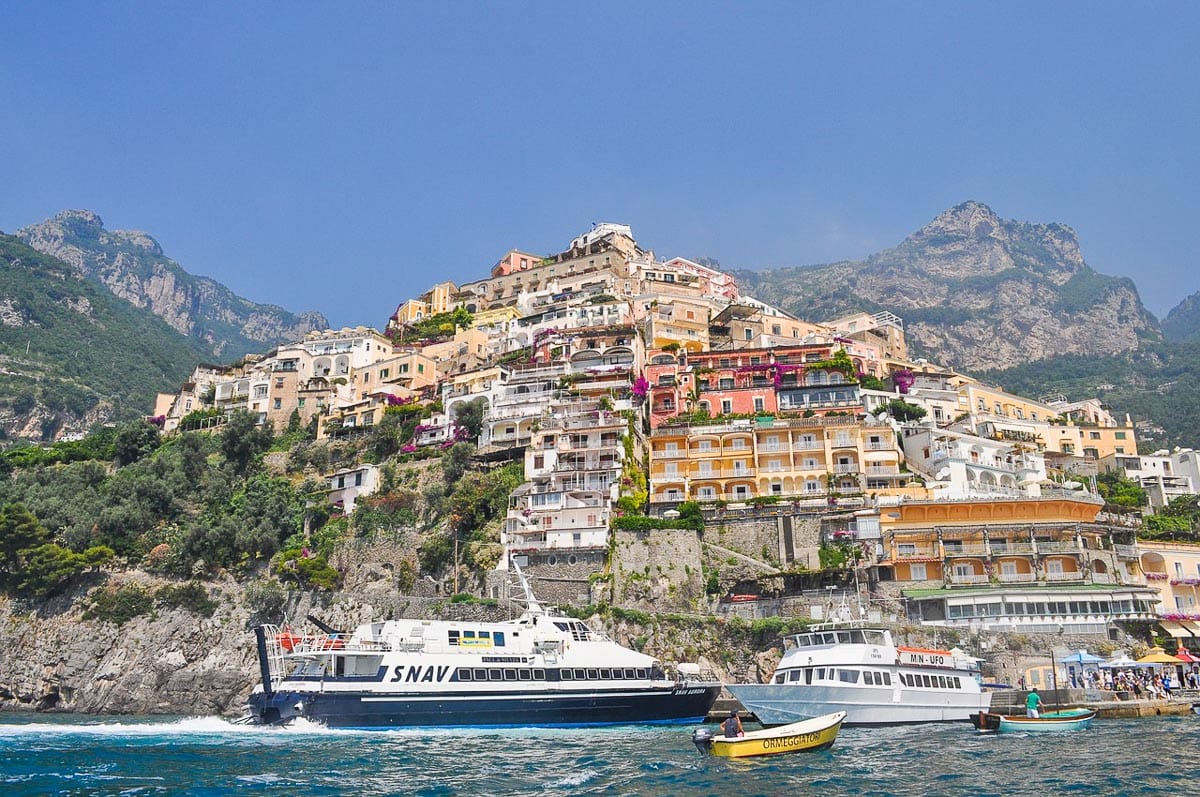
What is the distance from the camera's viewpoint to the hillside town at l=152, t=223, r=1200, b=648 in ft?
166

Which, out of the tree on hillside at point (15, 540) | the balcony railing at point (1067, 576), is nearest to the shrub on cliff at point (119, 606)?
the tree on hillside at point (15, 540)

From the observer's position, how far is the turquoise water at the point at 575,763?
80.8 ft

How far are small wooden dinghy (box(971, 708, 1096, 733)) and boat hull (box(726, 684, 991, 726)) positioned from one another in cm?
253

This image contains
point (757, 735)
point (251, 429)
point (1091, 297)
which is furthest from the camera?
point (1091, 297)

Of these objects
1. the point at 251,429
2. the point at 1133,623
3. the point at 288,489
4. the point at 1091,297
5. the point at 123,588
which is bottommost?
the point at 1133,623

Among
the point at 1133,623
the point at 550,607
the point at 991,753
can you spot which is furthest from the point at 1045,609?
the point at 550,607

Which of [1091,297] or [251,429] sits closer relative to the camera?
[251,429]

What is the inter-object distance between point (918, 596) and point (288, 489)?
40253 millimetres

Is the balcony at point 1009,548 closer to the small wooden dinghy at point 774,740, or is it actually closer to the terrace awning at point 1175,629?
the terrace awning at point 1175,629

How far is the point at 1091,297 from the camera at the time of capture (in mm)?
189250

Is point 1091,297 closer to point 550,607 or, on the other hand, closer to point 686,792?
point 550,607

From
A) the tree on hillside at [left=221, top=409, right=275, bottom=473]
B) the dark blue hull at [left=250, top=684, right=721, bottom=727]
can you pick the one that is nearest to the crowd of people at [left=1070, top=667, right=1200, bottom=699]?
the dark blue hull at [left=250, top=684, right=721, bottom=727]

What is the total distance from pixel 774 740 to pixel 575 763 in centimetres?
604

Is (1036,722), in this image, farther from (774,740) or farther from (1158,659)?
(774,740)
